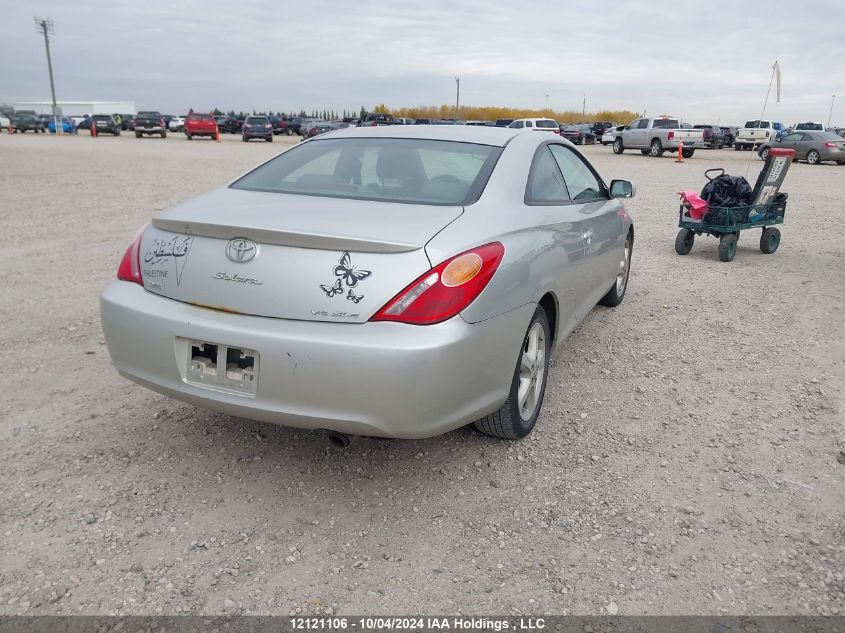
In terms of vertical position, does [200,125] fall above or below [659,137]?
below

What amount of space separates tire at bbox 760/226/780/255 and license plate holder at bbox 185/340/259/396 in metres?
7.75

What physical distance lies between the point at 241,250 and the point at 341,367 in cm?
65

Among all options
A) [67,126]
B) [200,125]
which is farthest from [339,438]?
[67,126]

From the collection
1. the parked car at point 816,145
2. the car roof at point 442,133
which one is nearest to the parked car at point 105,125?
the parked car at point 816,145

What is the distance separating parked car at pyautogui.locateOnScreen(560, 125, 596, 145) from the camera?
4501 centimetres

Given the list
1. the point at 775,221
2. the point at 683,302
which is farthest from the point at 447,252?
the point at 775,221

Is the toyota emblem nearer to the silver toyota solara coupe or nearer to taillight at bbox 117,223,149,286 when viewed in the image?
the silver toyota solara coupe

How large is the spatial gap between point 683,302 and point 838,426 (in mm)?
2639

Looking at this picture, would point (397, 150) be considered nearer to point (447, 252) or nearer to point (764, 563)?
point (447, 252)

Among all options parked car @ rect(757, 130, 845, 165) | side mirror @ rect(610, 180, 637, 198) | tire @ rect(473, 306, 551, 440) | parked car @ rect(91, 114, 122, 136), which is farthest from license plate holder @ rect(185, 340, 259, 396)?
parked car @ rect(91, 114, 122, 136)

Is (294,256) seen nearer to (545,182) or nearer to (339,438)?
(339,438)

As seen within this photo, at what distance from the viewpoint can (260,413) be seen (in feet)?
8.95

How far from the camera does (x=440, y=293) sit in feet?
8.58

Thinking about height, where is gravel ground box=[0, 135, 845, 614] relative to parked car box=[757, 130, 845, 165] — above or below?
below
